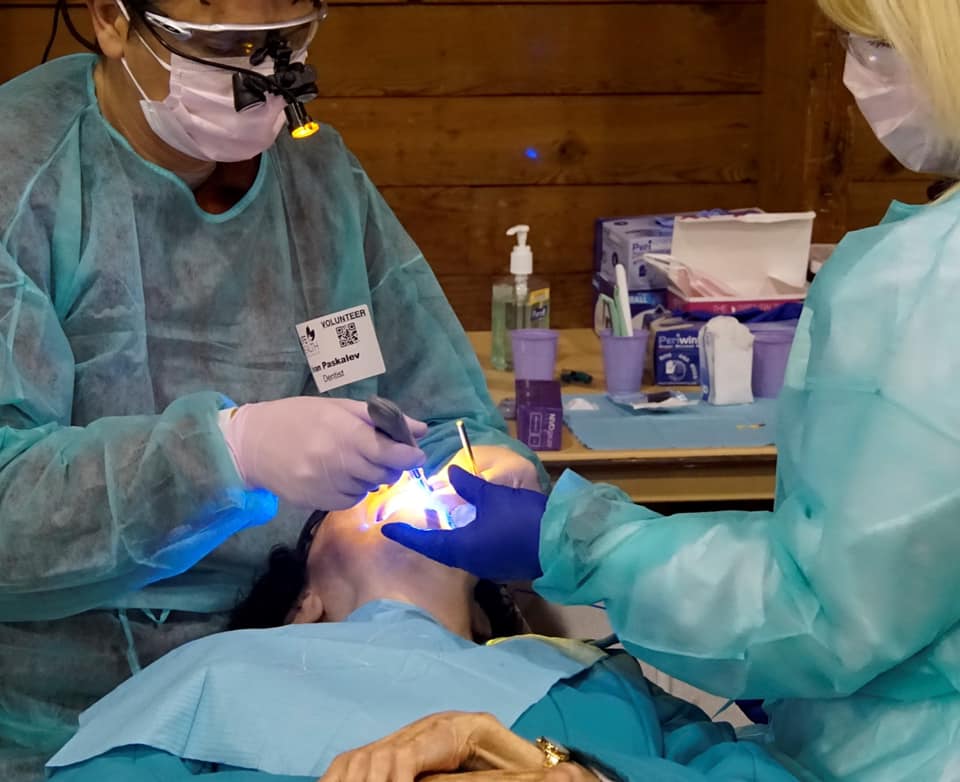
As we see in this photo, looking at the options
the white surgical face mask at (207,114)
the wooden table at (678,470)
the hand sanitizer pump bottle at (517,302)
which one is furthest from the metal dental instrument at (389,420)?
the hand sanitizer pump bottle at (517,302)

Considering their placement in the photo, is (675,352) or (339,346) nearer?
(339,346)

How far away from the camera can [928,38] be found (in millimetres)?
1114

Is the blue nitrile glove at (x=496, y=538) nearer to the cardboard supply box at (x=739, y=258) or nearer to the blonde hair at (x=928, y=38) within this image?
the blonde hair at (x=928, y=38)

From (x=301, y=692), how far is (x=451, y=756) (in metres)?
0.29

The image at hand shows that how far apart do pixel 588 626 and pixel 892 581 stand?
40.0 inches

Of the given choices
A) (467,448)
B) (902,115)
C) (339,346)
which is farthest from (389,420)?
(902,115)

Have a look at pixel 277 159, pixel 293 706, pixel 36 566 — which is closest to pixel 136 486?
pixel 36 566

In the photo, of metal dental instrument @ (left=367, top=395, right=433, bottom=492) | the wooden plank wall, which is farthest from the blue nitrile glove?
the wooden plank wall

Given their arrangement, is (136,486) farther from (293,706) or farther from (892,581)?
(892,581)

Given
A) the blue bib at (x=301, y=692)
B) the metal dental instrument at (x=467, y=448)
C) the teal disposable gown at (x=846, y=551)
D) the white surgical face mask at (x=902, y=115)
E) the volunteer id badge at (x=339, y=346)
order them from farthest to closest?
the volunteer id badge at (x=339, y=346), the metal dental instrument at (x=467, y=448), the blue bib at (x=301, y=692), the white surgical face mask at (x=902, y=115), the teal disposable gown at (x=846, y=551)

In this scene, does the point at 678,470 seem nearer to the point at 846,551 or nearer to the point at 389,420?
the point at 389,420

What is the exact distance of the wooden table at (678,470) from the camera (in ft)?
7.21

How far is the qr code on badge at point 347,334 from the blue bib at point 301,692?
0.41 metres

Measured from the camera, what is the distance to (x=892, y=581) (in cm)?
110
